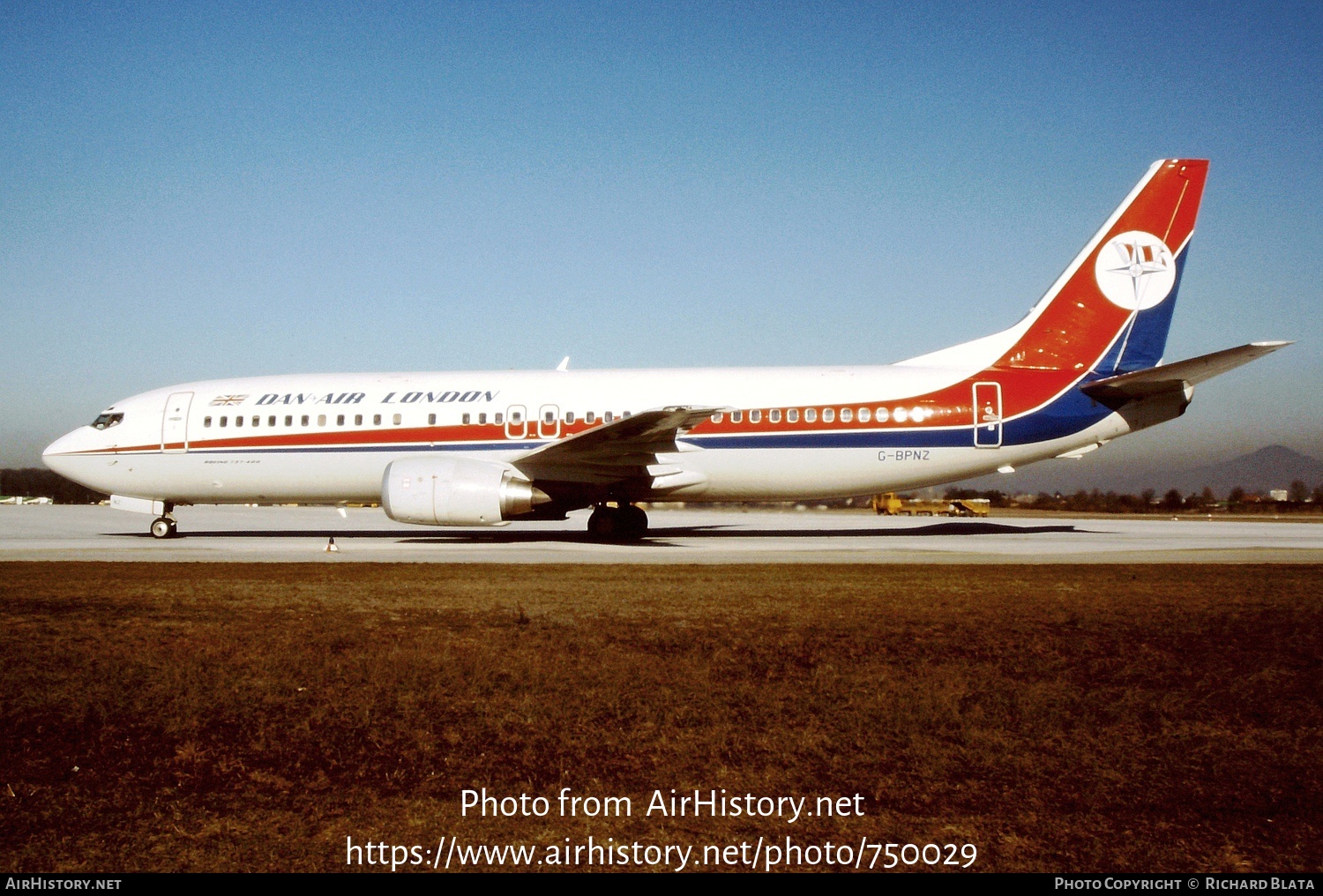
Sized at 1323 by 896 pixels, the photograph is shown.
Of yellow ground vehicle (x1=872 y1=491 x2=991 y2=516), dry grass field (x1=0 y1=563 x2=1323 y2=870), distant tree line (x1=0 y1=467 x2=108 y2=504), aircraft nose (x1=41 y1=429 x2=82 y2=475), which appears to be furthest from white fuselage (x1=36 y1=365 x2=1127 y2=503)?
distant tree line (x1=0 y1=467 x2=108 y2=504)

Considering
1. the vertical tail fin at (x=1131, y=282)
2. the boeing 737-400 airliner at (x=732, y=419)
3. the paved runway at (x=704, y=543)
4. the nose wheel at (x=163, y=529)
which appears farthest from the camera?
the nose wheel at (x=163, y=529)

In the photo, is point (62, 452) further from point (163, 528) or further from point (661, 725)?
point (661, 725)

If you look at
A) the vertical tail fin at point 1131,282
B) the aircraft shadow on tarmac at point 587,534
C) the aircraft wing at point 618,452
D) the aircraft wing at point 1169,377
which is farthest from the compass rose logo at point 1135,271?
the aircraft wing at point 618,452

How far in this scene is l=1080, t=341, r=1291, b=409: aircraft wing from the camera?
17688 millimetres

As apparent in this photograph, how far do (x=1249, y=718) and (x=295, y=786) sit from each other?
4963 mm

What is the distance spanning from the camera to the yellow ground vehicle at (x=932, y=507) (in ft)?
132

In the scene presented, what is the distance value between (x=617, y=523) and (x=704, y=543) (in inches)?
95.2

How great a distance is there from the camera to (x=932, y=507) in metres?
42.9

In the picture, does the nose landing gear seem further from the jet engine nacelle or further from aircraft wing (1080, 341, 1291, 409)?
aircraft wing (1080, 341, 1291, 409)

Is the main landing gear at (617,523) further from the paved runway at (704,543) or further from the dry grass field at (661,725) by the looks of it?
the dry grass field at (661,725)

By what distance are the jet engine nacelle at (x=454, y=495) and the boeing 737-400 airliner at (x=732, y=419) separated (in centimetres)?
52

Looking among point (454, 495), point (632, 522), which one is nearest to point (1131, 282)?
point (632, 522)

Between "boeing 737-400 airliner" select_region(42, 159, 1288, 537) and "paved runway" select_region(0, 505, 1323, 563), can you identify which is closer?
"paved runway" select_region(0, 505, 1323, 563)

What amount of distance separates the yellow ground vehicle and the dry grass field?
103ft
